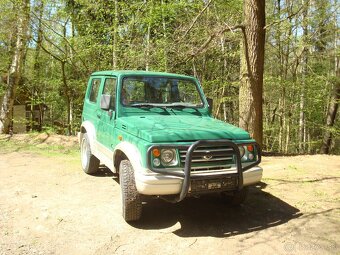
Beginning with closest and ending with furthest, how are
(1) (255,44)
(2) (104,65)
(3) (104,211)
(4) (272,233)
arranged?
(4) (272,233) < (3) (104,211) < (1) (255,44) < (2) (104,65)

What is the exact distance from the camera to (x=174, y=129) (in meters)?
4.29

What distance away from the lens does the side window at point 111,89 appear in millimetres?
5332

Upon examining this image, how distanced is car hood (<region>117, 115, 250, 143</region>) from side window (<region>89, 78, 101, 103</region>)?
1.64 metres

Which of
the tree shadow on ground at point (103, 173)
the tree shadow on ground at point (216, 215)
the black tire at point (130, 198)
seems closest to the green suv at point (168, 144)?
the black tire at point (130, 198)

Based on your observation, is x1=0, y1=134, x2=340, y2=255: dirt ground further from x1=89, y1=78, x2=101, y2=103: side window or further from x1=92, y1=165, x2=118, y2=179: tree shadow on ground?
x1=89, y1=78, x2=101, y2=103: side window

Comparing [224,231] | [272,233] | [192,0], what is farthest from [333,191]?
[192,0]

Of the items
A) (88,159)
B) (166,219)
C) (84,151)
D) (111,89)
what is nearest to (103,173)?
(88,159)

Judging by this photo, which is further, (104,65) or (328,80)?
(328,80)

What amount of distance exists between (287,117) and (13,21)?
15102 millimetres

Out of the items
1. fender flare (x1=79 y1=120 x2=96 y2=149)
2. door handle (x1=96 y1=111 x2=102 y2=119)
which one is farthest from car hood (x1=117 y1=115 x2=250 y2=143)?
fender flare (x1=79 y1=120 x2=96 y2=149)

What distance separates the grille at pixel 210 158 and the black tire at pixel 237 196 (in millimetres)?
811

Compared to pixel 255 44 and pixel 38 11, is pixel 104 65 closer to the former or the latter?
pixel 38 11

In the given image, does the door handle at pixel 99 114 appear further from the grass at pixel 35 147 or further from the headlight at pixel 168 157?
the grass at pixel 35 147

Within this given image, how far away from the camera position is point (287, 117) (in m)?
20.2
